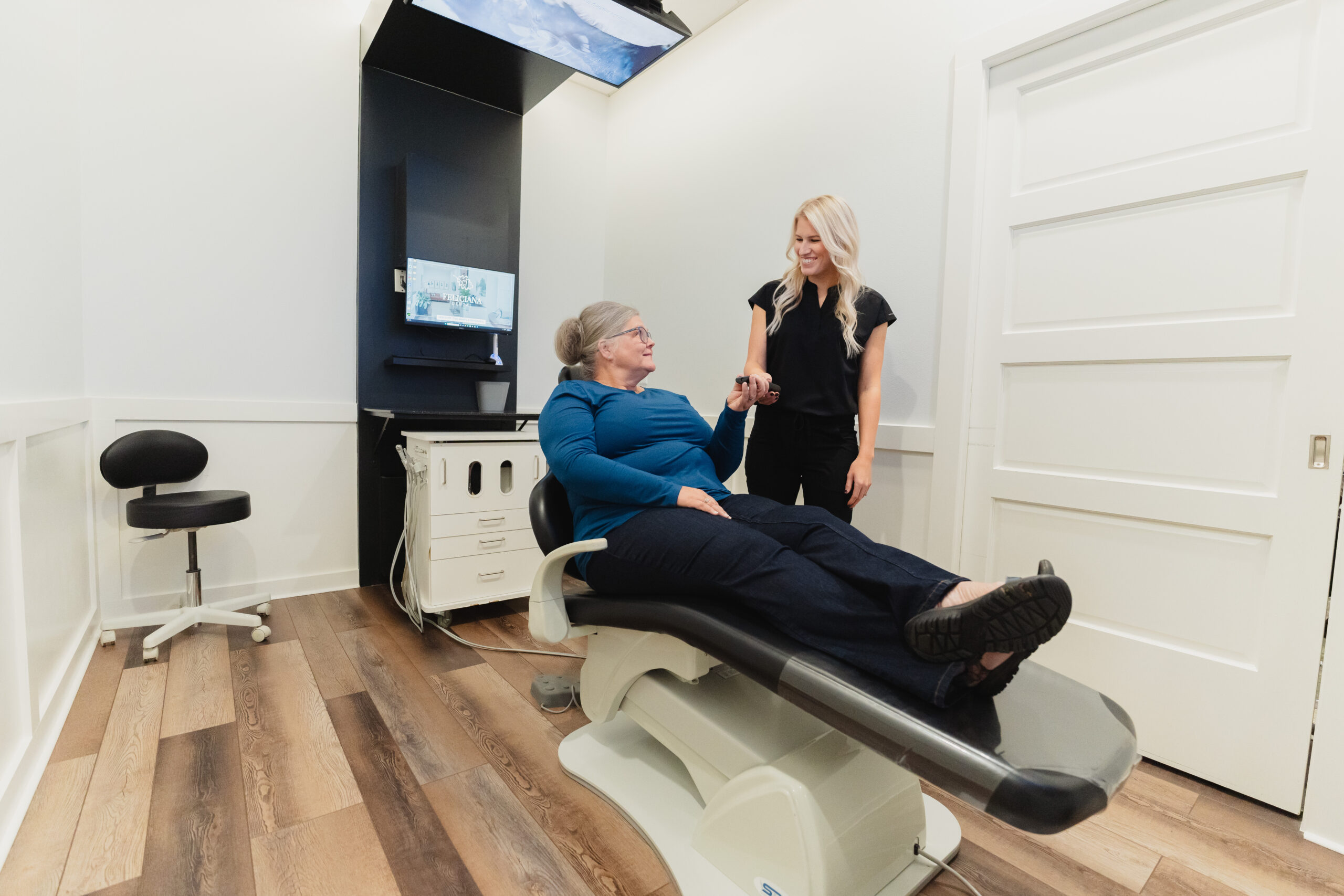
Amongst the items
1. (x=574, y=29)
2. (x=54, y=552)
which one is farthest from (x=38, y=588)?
(x=574, y=29)

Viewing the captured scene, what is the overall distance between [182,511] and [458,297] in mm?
1439

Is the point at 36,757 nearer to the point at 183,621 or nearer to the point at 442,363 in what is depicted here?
the point at 183,621

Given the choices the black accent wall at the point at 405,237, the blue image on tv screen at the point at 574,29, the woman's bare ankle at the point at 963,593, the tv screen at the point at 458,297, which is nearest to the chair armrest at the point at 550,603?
the woman's bare ankle at the point at 963,593

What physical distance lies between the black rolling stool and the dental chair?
144cm

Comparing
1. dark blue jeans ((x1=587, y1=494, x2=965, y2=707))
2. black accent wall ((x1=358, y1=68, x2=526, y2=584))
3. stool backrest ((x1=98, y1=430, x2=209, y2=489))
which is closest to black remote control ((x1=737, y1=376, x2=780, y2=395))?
dark blue jeans ((x1=587, y1=494, x2=965, y2=707))

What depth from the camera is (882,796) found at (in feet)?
3.98

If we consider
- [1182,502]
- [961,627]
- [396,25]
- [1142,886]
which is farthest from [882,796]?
[396,25]

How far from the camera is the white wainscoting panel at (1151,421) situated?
160 centimetres

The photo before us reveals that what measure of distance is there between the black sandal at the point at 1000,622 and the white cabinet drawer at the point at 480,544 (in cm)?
188

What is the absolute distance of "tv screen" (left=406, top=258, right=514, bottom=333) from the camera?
2.96 metres

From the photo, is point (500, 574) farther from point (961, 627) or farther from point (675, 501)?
point (961, 627)

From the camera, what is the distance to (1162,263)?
173 cm

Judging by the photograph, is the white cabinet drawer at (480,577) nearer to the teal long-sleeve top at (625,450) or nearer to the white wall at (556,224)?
the teal long-sleeve top at (625,450)

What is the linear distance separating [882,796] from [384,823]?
1.05 m
